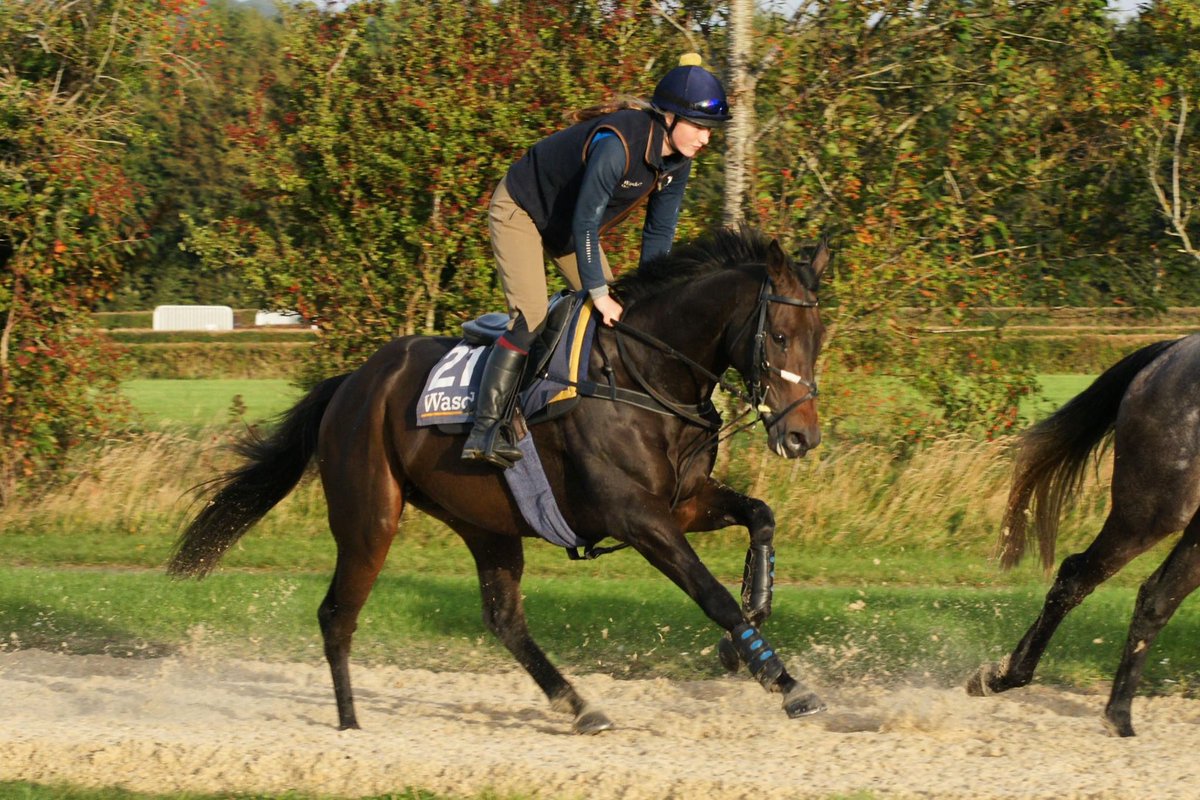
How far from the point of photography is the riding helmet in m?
5.85

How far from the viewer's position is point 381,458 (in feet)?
22.4

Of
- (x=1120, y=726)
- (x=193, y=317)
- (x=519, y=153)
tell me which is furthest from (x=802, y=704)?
(x=193, y=317)

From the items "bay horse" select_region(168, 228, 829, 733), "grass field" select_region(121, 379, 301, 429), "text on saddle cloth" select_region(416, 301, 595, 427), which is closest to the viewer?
"bay horse" select_region(168, 228, 829, 733)

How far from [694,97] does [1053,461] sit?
2.88 meters

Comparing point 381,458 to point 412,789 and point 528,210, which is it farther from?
point 412,789

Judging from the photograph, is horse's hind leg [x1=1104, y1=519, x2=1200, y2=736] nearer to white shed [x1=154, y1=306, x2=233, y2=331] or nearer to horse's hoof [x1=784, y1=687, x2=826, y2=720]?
horse's hoof [x1=784, y1=687, x2=826, y2=720]

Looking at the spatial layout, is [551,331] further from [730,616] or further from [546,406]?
[730,616]

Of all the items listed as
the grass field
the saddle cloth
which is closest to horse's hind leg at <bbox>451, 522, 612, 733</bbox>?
the saddle cloth

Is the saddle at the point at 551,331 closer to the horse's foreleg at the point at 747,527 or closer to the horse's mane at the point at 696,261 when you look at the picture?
the horse's mane at the point at 696,261

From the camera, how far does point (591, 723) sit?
636cm

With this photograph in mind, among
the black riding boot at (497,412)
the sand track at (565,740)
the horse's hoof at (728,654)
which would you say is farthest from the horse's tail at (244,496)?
the horse's hoof at (728,654)

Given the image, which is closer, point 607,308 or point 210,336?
point 607,308

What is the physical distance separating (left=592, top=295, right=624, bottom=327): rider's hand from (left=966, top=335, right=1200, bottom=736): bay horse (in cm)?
239

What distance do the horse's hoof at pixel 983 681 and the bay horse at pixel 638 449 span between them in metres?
1.40
